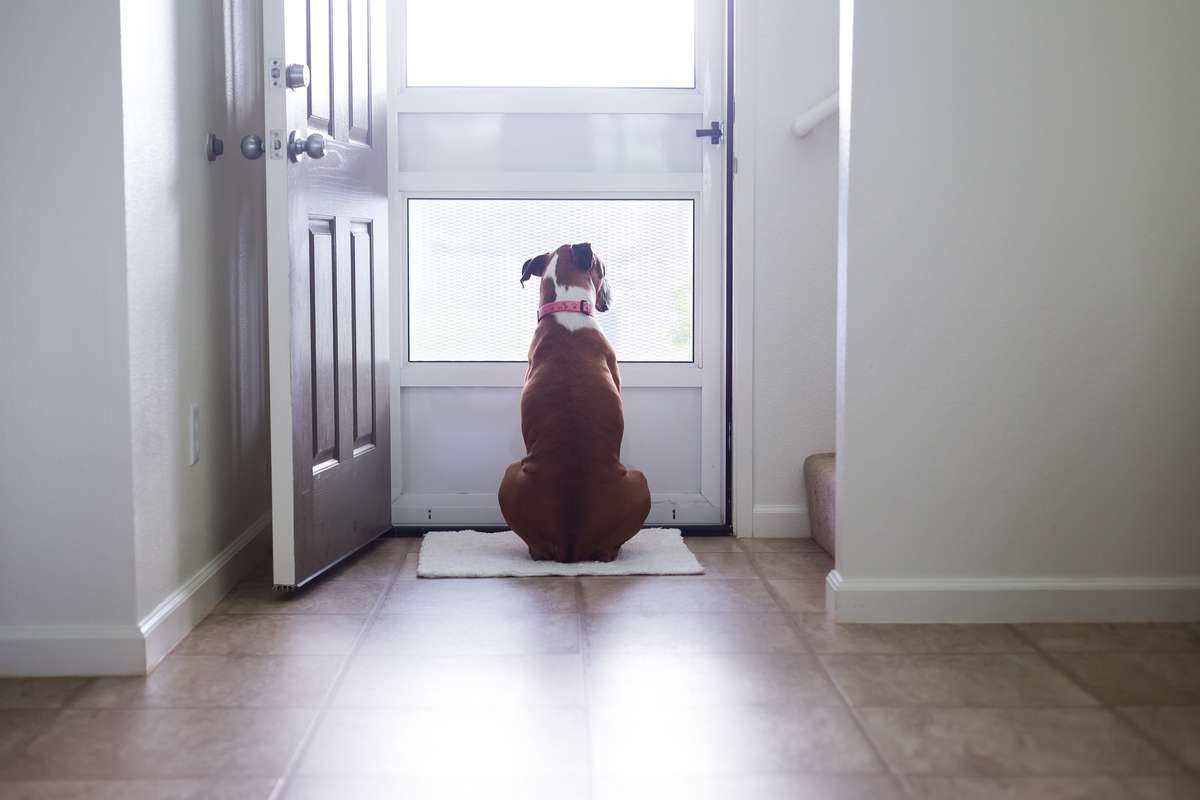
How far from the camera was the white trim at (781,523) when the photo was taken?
3183 mm

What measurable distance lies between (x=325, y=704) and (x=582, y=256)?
4.64ft

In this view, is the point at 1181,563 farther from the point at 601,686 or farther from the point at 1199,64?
the point at 601,686

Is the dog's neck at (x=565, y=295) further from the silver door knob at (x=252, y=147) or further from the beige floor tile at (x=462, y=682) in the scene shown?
the beige floor tile at (x=462, y=682)

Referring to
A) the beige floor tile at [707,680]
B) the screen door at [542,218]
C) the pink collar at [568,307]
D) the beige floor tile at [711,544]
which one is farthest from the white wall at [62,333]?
the beige floor tile at [711,544]

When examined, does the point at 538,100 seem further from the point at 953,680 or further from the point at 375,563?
the point at 953,680

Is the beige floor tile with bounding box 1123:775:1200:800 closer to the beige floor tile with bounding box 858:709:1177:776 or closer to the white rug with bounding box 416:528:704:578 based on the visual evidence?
the beige floor tile with bounding box 858:709:1177:776

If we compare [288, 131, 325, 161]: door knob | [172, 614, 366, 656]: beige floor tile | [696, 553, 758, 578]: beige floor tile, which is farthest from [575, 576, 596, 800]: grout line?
[288, 131, 325, 161]: door knob

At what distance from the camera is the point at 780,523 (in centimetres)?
319

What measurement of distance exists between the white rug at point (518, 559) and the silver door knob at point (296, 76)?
45.5 inches

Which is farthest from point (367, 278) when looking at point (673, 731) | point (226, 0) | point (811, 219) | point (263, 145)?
point (673, 731)

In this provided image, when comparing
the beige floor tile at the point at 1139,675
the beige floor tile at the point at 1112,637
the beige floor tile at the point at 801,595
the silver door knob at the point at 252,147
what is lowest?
the beige floor tile at the point at 1139,675

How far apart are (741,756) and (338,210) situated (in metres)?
1.65

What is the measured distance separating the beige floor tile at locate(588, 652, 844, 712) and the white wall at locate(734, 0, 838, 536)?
1.19 meters

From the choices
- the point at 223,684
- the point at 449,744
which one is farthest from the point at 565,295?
the point at 449,744
